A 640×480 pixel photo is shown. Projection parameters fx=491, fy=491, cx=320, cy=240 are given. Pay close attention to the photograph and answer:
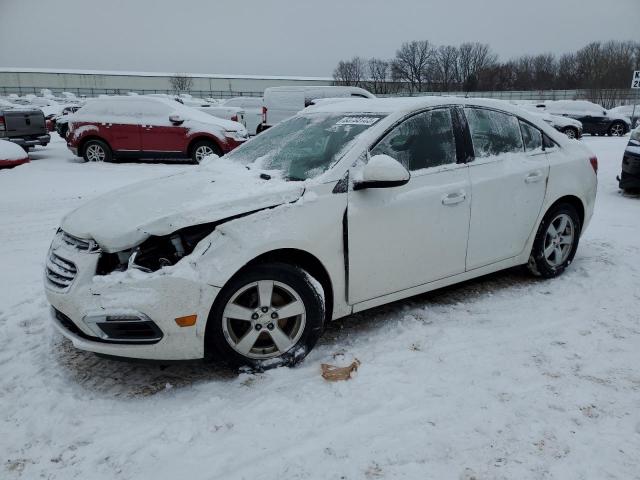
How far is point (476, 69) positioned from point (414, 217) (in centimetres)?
8018

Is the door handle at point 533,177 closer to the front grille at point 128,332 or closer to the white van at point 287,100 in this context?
the front grille at point 128,332

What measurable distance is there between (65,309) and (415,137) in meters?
2.53

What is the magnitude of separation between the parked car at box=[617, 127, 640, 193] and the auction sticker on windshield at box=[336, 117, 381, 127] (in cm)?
642

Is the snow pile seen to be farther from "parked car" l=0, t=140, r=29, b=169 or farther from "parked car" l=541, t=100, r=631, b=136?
"parked car" l=541, t=100, r=631, b=136

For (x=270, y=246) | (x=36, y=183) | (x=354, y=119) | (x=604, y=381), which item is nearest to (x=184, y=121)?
(x=36, y=183)

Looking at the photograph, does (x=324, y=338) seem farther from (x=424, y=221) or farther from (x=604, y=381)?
(x=604, y=381)

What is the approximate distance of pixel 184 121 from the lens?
470 inches

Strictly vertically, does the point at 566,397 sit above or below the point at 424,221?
below

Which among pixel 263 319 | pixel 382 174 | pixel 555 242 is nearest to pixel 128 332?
pixel 263 319

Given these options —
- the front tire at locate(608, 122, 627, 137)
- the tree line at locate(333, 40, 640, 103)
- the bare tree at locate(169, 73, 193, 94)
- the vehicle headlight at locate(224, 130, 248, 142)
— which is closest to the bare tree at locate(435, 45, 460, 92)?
the tree line at locate(333, 40, 640, 103)

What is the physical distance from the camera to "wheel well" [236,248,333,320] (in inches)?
115

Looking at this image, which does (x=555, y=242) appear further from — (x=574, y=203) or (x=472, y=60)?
(x=472, y=60)

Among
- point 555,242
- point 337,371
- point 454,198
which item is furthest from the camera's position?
point 555,242

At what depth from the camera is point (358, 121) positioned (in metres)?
3.58
